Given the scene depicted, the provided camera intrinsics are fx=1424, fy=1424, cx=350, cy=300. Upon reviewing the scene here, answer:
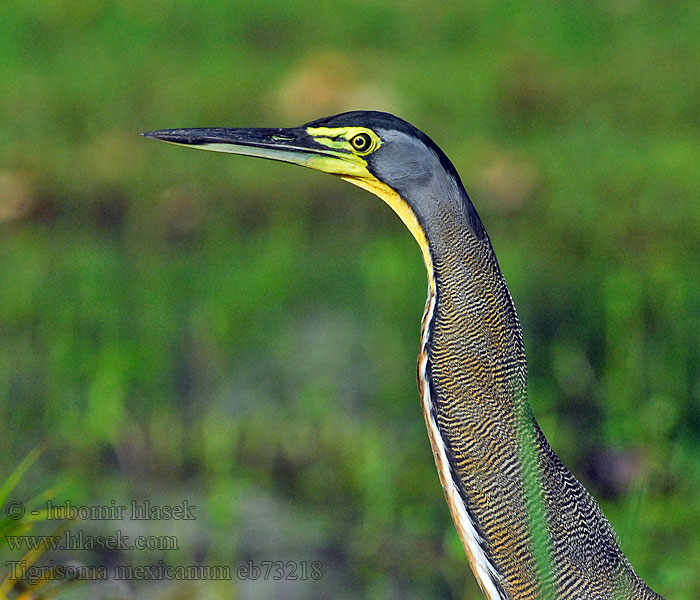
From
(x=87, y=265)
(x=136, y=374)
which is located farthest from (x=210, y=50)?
(x=136, y=374)

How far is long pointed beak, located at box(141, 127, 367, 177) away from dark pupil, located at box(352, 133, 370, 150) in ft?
0.06

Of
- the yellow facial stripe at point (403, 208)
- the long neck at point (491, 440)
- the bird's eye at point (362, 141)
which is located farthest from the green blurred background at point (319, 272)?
the bird's eye at point (362, 141)

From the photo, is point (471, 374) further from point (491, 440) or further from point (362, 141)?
point (362, 141)

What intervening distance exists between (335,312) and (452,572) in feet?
3.85

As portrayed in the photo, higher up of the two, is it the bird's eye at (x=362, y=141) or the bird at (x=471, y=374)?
the bird's eye at (x=362, y=141)

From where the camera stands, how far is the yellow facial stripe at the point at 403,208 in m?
2.19

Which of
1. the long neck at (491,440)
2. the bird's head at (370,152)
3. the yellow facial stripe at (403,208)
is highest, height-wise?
the bird's head at (370,152)

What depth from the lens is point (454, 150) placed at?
203 inches

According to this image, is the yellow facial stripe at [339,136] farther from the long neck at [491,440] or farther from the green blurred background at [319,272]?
the green blurred background at [319,272]

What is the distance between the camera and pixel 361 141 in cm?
223

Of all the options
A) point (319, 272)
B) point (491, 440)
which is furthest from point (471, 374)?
point (319, 272)

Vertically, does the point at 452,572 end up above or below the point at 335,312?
below

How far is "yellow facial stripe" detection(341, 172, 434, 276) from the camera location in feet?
7.20

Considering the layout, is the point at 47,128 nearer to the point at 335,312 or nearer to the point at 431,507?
the point at 335,312
